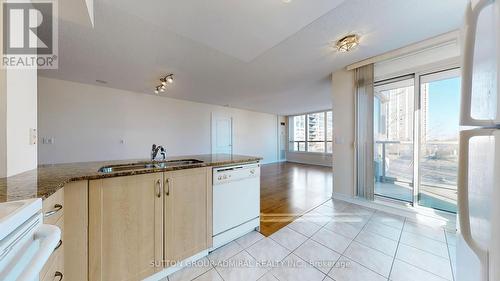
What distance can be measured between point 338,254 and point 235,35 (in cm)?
248

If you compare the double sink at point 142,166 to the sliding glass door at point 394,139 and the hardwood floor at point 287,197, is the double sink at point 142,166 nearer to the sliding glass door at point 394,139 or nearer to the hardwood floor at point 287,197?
the hardwood floor at point 287,197

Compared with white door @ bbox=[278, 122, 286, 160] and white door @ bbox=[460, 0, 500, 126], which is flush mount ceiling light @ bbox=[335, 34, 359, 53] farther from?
white door @ bbox=[278, 122, 286, 160]

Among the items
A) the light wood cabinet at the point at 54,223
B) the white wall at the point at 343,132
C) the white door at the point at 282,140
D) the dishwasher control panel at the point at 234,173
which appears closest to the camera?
the light wood cabinet at the point at 54,223

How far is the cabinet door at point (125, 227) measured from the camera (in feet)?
3.71

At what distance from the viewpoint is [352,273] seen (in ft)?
4.70

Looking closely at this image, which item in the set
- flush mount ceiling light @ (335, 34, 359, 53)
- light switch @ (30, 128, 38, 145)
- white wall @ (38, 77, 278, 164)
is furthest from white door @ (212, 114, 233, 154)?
light switch @ (30, 128, 38, 145)

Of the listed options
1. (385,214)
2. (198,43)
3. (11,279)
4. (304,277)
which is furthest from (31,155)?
(385,214)

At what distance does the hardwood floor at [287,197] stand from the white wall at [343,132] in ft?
1.42

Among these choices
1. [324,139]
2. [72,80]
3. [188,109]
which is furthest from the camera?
[324,139]

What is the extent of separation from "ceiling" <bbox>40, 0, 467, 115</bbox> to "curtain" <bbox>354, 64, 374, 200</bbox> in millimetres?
370

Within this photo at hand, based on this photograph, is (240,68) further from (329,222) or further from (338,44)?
(329,222)

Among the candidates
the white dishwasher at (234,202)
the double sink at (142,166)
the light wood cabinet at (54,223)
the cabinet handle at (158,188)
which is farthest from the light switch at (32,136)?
the white dishwasher at (234,202)

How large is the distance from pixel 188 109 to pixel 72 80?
2.45 metres

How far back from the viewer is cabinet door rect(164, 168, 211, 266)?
143cm
